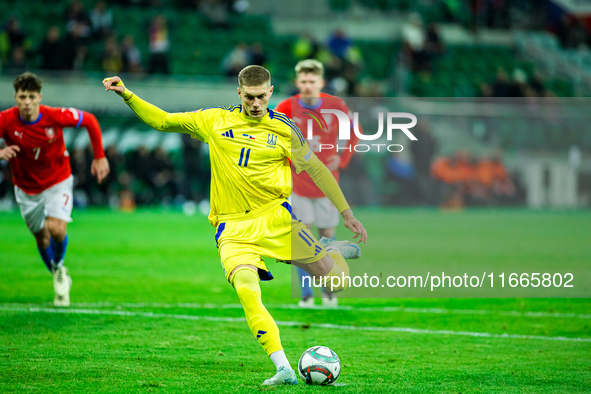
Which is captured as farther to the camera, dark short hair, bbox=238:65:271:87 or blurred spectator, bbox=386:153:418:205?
blurred spectator, bbox=386:153:418:205

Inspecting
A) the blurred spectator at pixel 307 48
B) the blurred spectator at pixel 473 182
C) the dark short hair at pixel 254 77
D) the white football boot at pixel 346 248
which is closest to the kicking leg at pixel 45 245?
the white football boot at pixel 346 248

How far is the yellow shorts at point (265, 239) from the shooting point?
6.28 m

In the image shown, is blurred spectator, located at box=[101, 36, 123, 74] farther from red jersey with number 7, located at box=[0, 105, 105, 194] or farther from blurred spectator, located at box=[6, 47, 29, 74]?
red jersey with number 7, located at box=[0, 105, 105, 194]

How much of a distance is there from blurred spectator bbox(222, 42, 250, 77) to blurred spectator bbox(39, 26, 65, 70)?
16.7 feet

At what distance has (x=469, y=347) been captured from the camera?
761 centimetres

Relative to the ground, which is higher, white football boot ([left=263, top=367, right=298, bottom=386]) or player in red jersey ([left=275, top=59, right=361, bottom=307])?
player in red jersey ([left=275, top=59, right=361, bottom=307])

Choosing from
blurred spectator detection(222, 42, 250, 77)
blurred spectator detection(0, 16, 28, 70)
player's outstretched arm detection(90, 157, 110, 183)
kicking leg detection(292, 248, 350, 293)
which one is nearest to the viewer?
kicking leg detection(292, 248, 350, 293)

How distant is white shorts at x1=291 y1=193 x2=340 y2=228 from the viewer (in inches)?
387

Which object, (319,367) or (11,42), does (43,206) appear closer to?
(319,367)

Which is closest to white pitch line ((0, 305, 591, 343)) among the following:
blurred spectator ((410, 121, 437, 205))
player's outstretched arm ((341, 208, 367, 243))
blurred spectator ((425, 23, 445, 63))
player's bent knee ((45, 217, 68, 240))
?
player's bent knee ((45, 217, 68, 240))

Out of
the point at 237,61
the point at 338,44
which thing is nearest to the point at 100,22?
the point at 237,61

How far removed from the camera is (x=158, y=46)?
25.5 metres

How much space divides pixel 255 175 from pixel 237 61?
19668mm

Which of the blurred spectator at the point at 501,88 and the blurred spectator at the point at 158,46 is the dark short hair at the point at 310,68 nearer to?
the blurred spectator at the point at 158,46
